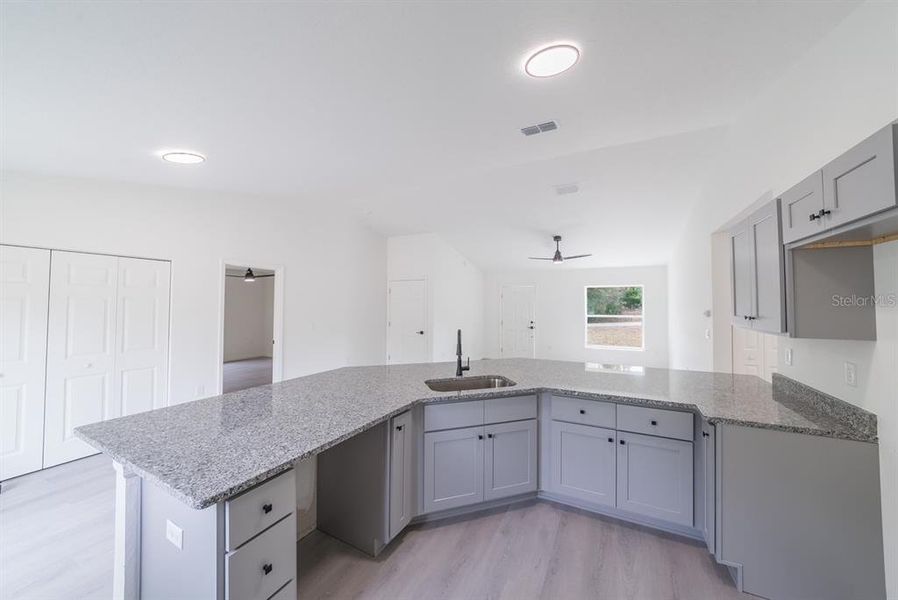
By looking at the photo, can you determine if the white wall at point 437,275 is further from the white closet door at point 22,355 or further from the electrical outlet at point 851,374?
the electrical outlet at point 851,374

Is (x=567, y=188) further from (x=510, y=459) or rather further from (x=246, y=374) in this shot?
(x=246, y=374)

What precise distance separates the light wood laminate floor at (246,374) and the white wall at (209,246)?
1539 mm

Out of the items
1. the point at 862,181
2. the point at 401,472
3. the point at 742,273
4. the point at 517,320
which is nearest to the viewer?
the point at 862,181

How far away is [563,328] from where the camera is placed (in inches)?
322

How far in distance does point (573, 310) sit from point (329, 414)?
726 cm

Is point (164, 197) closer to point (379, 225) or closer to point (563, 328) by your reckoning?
point (379, 225)

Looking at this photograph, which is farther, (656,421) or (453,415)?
(453,415)

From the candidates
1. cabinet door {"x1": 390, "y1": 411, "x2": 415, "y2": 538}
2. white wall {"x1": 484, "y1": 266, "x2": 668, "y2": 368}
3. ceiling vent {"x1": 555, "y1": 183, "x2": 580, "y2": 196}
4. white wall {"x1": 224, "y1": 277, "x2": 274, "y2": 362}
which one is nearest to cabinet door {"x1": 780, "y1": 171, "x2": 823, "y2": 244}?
cabinet door {"x1": 390, "y1": 411, "x2": 415, "y2": 538}

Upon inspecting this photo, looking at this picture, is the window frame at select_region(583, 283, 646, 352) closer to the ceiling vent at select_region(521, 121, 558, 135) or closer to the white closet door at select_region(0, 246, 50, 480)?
the ceiling vent at select_region(521, 121, 558, 135)

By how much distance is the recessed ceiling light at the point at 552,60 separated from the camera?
1.75 metres

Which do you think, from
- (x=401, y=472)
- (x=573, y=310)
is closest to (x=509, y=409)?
(x=401, y=472)

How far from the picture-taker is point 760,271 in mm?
1874

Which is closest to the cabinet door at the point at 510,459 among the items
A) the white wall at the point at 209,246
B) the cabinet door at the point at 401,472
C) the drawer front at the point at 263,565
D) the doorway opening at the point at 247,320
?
the cabinet door at the point at 401,472

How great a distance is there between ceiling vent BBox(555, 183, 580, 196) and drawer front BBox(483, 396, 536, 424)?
9.35 feet
